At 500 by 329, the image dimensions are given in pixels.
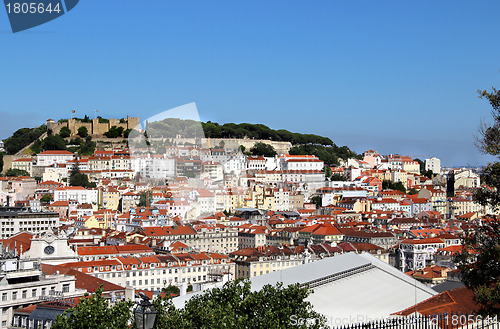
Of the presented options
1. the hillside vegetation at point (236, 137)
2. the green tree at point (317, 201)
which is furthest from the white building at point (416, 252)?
the hillside vegetation at point (236, 137)

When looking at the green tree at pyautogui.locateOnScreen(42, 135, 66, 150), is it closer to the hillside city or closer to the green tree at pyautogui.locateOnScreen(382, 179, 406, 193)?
the hillside city

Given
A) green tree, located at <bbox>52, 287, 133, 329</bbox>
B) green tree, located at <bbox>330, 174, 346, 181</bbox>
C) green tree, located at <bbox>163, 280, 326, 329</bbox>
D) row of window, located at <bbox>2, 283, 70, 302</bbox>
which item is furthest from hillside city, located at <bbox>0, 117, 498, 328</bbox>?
green tree, located at <bbox>52, 287, 133, 329</bbox>

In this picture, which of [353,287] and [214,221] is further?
[214,221]

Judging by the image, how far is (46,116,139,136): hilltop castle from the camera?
78250mm

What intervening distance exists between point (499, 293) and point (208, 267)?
24.1 metres

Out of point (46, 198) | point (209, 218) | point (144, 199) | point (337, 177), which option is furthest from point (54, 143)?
point (209, 218)

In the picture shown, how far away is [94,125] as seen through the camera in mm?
79625

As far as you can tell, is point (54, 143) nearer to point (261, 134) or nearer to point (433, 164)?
point (261, 134)

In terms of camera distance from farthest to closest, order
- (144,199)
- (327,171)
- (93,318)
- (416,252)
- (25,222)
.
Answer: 1. (327,171)
2. (144,199)
3. (25,222)
4. (416,252)
5. (93,318)

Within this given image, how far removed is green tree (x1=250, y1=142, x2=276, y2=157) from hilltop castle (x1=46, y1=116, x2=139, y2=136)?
1374cm

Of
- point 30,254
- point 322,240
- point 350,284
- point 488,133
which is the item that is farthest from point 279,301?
point 322,240

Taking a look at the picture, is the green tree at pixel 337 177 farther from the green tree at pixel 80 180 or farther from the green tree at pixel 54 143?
the green tree at pixel 54 143

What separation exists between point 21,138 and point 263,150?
2635 cm

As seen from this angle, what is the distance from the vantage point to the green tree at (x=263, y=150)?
7694 centimetres
